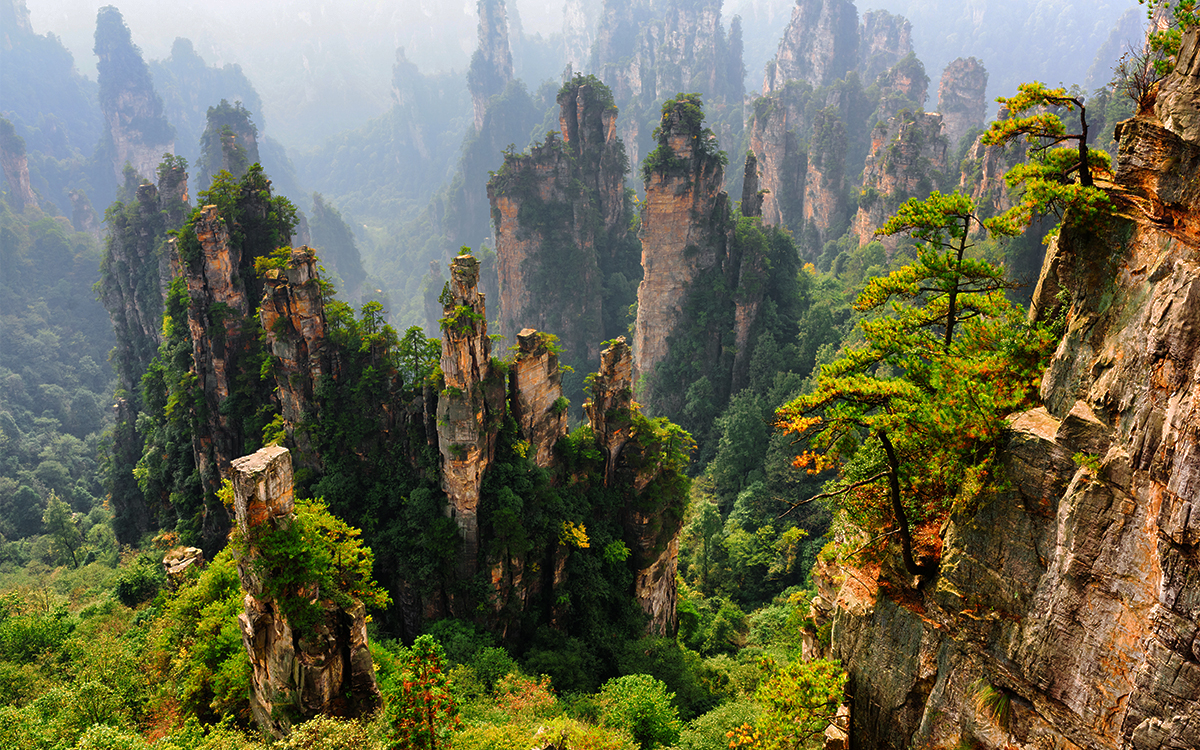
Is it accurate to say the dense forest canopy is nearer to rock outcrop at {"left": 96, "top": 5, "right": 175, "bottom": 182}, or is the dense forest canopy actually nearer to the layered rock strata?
the layered rock strata

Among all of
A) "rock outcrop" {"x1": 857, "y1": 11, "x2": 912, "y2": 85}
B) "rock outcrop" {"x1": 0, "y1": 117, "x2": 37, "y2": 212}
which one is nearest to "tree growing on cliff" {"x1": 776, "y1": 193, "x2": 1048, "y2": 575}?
"rock outcrop" {"x1": 857, "y1": 11, "x2": 912, "y2": 85}

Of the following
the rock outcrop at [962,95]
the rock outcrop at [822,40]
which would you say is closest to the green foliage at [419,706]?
the rock outcrop at [962,95]

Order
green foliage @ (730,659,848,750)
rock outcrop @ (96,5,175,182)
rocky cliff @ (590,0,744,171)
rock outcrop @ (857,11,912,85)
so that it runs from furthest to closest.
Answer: rocky cliff @ (590,0,744,171)
rock outcrop @ (96,5,175,182)
rock outcrop @ (857,11,912,85)
green foliage @ (730,659,848,750)

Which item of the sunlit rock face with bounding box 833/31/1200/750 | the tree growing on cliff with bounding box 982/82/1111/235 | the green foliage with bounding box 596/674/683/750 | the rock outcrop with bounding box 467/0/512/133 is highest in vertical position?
the rock outcrop with bounding box 467/0/512/133

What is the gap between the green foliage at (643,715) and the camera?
2241 cm

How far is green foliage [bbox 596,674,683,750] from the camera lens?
22406mm

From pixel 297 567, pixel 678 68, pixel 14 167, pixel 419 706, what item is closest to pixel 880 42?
pixel 678 68

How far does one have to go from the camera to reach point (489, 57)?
452 ft

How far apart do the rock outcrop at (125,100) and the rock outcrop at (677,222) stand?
4037 inches

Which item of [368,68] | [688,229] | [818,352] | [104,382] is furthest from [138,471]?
[368,68]

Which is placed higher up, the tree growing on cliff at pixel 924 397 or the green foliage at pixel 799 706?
the tree growing on cliff at pixel 924 397

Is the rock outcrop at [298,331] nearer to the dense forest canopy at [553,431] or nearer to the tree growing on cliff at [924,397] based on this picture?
the dense forest canopy at [553,431]

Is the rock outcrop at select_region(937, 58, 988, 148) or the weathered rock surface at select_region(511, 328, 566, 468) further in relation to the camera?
the rock outcrop at select_region(937, 58, 988, 148)

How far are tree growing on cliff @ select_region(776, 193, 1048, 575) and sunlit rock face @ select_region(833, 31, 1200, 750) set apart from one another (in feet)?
1.86
